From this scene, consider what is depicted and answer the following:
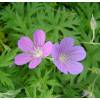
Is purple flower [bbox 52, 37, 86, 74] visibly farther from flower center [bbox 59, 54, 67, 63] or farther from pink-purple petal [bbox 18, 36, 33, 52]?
pink-purple petal [bbox 18, 36, 33, 52]

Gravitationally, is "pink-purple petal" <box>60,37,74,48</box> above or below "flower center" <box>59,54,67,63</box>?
above

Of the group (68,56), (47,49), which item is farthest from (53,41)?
(47,49)

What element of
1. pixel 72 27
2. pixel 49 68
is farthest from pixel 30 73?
pixel 72 27

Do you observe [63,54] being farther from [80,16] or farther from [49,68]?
[80,16]

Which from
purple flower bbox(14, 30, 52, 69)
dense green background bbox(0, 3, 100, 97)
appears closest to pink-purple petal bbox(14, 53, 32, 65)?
purple flower bbox(14, 30, 52, 69)

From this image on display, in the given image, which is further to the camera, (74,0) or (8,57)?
(74,0)

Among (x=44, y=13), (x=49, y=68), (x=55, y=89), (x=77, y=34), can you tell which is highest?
(x=44, y=13)
